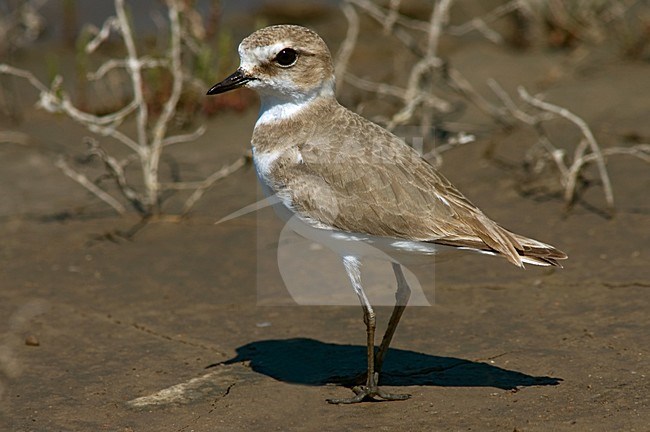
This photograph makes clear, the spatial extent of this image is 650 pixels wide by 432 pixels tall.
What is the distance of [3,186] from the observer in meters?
7.80

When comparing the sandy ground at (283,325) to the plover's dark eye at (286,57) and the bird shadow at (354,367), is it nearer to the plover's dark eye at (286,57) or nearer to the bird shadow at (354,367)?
the bird shadow at (354,367)

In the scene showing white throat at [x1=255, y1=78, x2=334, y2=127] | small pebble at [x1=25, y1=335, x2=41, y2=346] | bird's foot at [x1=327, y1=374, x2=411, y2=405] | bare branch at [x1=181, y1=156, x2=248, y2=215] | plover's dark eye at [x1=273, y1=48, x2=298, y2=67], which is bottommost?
bird's foot at [x1=327, y1=374, x2=411, y2=405]

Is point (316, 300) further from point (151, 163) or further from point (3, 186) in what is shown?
point (3, 186)

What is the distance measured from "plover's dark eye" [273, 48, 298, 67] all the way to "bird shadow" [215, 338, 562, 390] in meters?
1.49

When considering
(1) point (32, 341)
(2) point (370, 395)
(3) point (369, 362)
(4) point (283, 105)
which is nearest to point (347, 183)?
(4) point (283, 105)

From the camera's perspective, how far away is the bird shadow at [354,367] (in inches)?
185

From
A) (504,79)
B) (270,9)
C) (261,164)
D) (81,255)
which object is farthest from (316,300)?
(270,9)

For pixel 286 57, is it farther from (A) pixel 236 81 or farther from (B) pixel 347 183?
(B) pixel 347 183

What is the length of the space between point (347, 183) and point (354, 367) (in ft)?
3.25

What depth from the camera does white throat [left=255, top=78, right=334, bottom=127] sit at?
490 centimetres

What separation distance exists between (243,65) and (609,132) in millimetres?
3904

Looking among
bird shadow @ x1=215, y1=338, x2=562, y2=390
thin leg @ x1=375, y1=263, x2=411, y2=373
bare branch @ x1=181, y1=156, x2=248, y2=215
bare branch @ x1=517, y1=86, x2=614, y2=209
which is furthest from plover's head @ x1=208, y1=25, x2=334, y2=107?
bare branch @ x1=517, y1=86, x2=614, y2=209

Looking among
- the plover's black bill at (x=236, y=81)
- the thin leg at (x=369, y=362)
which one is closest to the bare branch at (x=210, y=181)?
the plover's black bill at (x=236, y=81)

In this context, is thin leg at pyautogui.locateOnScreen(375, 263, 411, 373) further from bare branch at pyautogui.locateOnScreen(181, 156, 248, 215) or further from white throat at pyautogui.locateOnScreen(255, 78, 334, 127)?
bare branch at pyautogui.locateOnScreen(181, 156, 248, 215)
